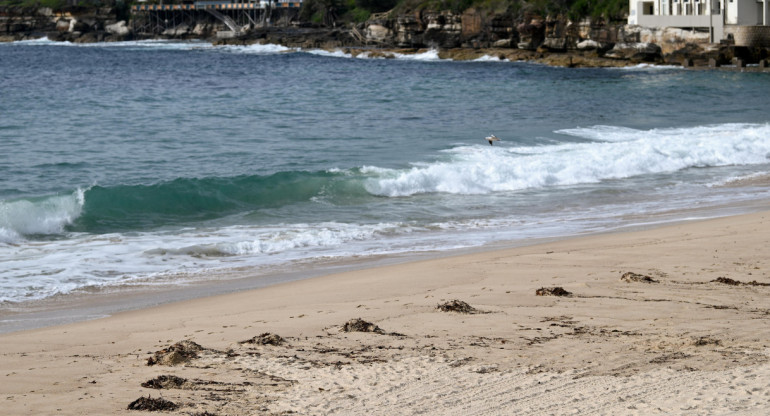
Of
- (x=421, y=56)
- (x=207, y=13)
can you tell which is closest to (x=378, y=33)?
(x=421, y=56)

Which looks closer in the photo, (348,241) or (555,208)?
(348,241)

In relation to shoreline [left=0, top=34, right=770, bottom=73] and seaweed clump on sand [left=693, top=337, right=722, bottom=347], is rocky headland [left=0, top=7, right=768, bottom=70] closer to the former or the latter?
shoreline [left=0, top=34, right=770, bottom=73]

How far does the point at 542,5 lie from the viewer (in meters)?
64.6

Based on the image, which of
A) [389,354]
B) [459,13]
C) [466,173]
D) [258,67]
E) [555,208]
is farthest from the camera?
[459,13]

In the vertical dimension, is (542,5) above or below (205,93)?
above

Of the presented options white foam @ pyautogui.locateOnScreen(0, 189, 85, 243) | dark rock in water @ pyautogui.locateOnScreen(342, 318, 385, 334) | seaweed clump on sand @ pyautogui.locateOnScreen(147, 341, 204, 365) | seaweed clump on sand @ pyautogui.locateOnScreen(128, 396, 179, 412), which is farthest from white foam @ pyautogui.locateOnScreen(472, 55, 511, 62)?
seaweed clump on sand @ pyautogui.locateOnScreen(128, 396, 179, 412)

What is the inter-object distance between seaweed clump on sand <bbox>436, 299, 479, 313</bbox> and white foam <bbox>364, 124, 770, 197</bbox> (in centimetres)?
834

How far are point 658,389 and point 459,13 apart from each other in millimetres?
66923

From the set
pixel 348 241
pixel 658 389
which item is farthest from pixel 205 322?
pixel 348 241

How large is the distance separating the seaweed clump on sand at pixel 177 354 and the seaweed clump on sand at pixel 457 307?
191 cm

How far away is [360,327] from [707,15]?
172 feet

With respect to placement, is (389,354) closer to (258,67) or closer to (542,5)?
(258,67)

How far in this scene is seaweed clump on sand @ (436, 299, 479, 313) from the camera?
6363 millimetres

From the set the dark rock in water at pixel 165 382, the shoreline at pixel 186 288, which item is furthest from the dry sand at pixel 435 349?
the shoreline at pixel 186 288
